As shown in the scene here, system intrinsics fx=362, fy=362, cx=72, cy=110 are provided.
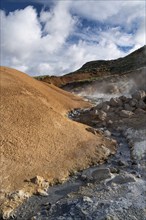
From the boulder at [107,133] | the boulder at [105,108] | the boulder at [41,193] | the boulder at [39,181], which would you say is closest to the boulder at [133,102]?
the boulder at [105,108]

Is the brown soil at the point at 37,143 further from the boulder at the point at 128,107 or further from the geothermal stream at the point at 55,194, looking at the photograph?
the boulder at the point at 128,107

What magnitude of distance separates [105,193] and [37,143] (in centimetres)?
341

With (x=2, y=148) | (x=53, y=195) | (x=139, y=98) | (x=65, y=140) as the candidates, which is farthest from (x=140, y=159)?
(x=139, y=98)

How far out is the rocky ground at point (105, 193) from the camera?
8.49 meters

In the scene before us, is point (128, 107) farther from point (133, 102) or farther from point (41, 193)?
point (41, 193)

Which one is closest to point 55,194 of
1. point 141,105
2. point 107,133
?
point 107,133

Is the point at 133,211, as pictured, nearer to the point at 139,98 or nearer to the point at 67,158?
the point at 67,158

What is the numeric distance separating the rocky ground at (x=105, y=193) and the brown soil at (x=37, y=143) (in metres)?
0.57

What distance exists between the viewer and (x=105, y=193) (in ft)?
31.2

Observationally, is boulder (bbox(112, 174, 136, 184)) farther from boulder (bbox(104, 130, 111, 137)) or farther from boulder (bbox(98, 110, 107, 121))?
boulder (bbox(98, 110, 107, 121))

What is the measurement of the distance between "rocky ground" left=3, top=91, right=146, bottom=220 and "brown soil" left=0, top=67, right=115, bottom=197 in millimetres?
574

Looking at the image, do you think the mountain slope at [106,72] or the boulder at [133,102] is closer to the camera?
the boulder at [133,102]

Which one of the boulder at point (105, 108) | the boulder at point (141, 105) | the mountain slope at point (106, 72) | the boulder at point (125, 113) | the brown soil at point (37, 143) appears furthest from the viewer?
the mountain slope at point (106, 72)

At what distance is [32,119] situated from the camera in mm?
13414
